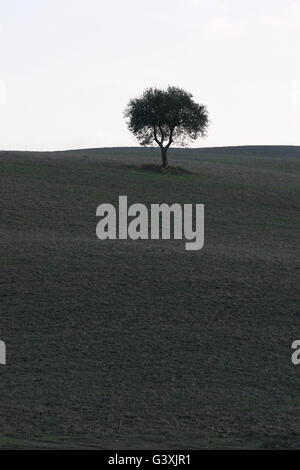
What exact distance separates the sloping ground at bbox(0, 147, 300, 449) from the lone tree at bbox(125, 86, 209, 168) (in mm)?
19215

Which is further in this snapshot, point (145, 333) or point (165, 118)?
point (165, 118)

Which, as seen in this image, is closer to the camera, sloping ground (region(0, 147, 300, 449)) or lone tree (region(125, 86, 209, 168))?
sloping ground (region(0, 147, 300, 449))

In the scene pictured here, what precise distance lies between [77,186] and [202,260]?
72.8 feet

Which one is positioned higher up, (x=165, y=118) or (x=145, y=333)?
(x=165, y=118)

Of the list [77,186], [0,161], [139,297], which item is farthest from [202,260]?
[0,161]

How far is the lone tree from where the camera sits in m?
70.1

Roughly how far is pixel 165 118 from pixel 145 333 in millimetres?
44557

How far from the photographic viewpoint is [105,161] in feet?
244

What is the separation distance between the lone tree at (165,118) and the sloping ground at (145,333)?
63.0ft

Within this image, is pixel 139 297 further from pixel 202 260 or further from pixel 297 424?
pixel 297 424

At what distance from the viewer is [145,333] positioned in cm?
2695

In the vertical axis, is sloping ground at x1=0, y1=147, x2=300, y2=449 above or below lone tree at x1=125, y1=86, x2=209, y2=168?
below

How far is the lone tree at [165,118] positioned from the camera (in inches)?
2758

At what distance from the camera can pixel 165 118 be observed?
69.8 m
